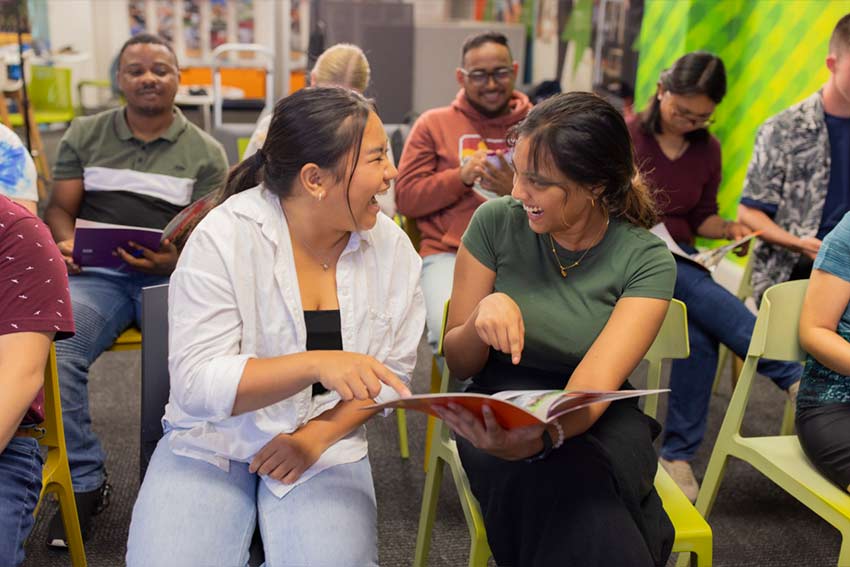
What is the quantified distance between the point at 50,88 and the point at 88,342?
446 cm

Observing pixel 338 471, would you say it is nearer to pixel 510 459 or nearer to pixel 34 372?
pixel 510 459

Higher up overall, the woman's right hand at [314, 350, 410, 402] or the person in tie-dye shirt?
the person in tie-dye shirt

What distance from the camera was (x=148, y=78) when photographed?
257cm

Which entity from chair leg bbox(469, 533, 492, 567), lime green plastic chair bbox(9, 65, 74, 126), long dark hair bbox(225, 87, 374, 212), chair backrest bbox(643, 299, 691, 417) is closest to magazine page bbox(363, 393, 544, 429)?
chair leg bbox(469, 533, 492, 567)

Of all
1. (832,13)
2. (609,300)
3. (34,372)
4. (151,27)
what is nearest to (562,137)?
(609,300)

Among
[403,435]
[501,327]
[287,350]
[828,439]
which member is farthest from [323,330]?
[403,435]

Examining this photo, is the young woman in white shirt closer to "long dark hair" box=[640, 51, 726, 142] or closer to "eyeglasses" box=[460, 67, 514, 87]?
"eyeglasses" box=[460, 67, 514, 87]

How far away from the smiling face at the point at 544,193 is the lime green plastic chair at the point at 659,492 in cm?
28

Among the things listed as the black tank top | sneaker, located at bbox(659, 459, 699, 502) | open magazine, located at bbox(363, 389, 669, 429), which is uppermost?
open magazine, located at bbox(363, 389, 669, 429)

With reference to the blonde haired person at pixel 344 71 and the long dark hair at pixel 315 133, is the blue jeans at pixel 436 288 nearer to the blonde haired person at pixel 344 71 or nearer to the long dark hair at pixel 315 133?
the blonde haired person at pixel 344 71

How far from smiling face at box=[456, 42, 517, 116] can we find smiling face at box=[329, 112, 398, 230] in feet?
4.21

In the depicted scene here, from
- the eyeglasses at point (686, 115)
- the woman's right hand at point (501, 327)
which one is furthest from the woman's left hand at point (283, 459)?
the eyeglasses at point (686, 115)

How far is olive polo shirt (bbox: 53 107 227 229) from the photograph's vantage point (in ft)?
8.31

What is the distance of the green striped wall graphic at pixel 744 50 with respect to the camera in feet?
11.4
